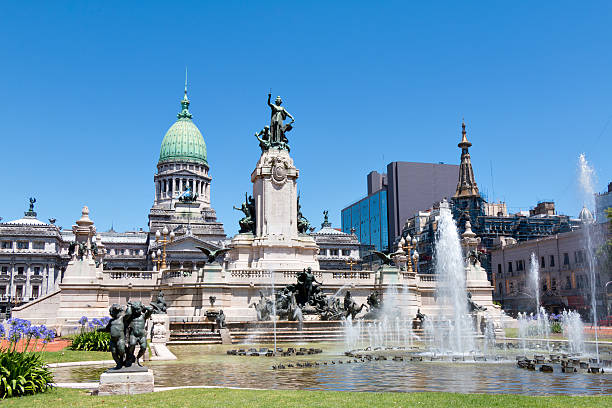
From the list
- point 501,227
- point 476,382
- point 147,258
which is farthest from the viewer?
point 147,258

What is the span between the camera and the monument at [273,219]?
4478 cm

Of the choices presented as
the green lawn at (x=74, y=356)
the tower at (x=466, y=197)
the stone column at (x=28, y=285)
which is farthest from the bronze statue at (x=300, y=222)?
the stone column at (x=28, y=285)

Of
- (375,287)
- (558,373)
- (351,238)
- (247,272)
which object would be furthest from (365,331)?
(351,238)

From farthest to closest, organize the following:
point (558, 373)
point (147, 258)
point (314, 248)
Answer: point (147, 258), point (314, 248), point (558, 373)

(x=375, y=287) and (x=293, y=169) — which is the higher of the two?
(x=293, y=169)

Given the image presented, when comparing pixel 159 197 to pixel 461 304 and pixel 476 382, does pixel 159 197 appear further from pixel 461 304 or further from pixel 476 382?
pixel 476 382

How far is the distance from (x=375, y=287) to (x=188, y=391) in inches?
1194

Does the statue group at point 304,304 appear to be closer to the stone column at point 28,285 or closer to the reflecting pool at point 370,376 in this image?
the reflecting pool at point 370,376

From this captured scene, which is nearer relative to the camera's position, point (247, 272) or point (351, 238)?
point (247, 272)

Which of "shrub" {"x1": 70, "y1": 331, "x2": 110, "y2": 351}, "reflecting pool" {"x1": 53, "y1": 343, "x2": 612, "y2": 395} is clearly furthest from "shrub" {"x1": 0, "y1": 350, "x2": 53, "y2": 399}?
"shrub" {"x1": 70, "y1": 331, "x2": 110, "y2": 351}

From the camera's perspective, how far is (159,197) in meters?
143

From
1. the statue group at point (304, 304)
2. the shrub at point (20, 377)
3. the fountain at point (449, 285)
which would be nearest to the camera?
the shrub at point (20, 377)

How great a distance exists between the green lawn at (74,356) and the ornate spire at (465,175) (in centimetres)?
9334

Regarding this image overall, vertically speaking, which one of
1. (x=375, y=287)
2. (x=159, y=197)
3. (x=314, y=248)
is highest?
(x=159, y=197)
